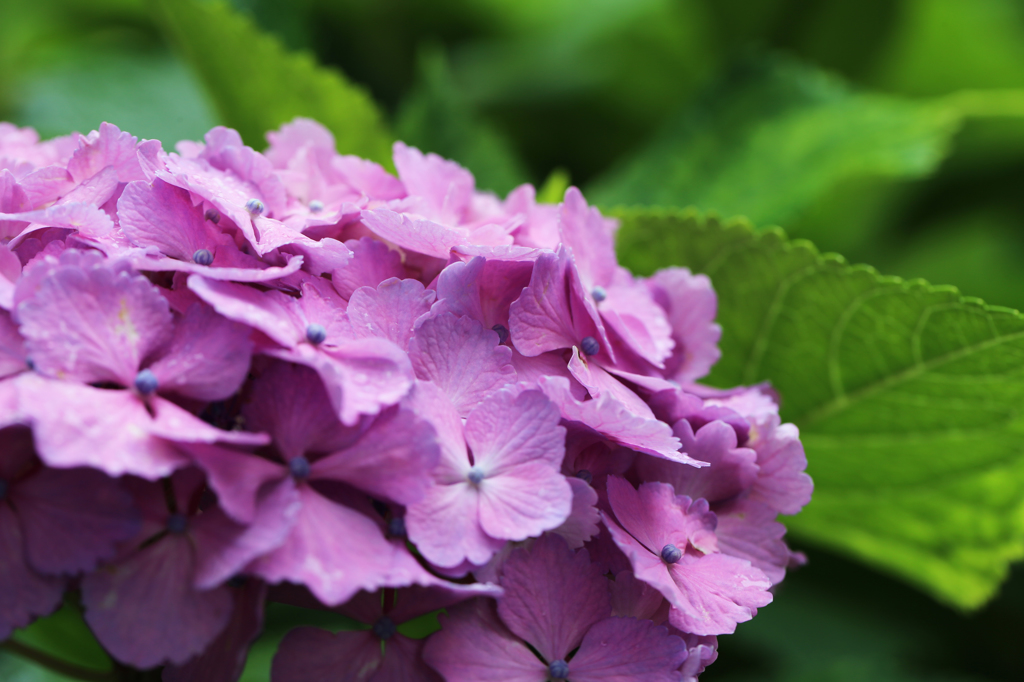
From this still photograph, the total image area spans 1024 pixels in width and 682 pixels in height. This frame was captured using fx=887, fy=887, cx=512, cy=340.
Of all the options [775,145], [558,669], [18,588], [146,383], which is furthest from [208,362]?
[775,145]

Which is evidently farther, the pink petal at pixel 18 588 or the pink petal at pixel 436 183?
the pink petal at pixel 436 183

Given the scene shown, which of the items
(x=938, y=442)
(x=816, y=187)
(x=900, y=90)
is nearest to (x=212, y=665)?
(x=938, y=442)

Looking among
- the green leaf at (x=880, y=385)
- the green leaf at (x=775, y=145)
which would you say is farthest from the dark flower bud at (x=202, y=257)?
the green leaf at (x=775, y=145)

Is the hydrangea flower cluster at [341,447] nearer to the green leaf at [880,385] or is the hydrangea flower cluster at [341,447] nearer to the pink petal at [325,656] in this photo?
the pink petal at [325,656]

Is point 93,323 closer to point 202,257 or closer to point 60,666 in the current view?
point 202,257

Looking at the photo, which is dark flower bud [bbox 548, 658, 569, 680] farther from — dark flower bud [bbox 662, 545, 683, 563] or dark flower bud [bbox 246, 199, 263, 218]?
dark flower bud [bbox 246, 199, 263, 218]

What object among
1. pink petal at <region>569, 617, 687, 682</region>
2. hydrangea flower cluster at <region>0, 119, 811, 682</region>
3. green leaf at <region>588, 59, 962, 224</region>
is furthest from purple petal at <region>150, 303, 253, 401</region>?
green leaf at <region>588, 59, 962, 224</region>

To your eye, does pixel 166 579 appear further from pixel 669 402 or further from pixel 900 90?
pixel 900 90
